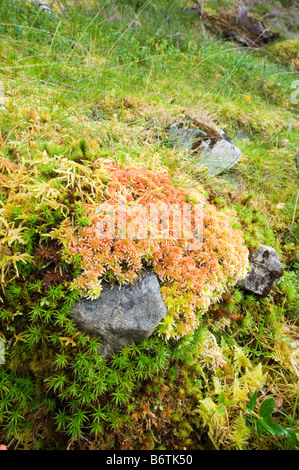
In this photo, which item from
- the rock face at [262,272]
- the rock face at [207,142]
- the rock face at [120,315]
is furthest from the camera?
the rock face at [207,142]

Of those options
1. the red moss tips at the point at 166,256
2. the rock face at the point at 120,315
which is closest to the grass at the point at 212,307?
the rock face at the point at 120,315

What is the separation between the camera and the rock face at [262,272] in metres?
3.20

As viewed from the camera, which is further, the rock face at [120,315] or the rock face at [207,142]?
the rock face at [207,142]

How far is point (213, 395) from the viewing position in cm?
250

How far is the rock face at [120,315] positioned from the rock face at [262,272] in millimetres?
1369

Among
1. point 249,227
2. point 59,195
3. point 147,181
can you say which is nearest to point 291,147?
point 249,227

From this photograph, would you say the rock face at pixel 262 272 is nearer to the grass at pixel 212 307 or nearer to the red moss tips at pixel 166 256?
the grass at pixel 212 307

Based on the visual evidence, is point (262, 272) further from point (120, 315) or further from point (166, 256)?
point (120, 315)

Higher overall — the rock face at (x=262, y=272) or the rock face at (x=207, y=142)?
the rock face at (x=207, y=142)

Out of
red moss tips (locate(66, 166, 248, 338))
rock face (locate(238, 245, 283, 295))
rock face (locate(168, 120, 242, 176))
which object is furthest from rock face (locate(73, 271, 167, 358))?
rock face (locate(168, 120, 242, 176))

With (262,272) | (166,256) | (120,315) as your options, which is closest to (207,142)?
(262,272)

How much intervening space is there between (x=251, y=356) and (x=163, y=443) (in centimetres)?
126

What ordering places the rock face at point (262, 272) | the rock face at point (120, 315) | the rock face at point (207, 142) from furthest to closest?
1. the rock face at point (207, 142)
2. the rock face at point (262, 272)
3. the rock face at point (120, 315)
